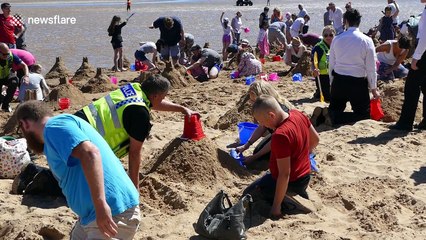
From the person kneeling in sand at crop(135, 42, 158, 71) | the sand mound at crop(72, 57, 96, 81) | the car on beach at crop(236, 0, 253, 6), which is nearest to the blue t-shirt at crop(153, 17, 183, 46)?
the person kneeling in sand at crop(135, 42, 158, 71)

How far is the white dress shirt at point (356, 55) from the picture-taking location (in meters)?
9.20

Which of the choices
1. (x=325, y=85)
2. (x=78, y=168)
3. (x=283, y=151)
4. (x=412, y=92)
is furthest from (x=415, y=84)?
(x=78, y=168)

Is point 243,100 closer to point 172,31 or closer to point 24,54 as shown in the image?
point 24,54

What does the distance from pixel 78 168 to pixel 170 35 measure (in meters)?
12.5

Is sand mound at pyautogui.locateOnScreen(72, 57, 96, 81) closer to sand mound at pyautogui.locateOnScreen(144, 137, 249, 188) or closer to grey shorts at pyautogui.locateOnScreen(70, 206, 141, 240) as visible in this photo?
sand mound at pyautogui.locateOnScreen(144, 137, 249, 188)

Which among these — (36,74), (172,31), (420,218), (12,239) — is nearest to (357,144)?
(420,218)

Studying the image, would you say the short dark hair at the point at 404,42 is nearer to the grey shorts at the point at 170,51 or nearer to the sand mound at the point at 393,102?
the sand mound at the point at 393,102

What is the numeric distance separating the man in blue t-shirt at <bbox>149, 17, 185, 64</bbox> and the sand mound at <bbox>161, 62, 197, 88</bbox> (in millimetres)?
1565

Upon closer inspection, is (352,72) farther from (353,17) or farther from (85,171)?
(85,171)

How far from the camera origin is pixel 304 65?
48.5 feet

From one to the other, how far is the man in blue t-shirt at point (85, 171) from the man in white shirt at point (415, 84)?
566cm

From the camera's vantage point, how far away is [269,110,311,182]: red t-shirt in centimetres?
571

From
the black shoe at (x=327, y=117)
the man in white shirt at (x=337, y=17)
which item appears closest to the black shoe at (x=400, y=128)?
the black shoe at (x=327, y=117)

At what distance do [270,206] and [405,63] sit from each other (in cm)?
951
